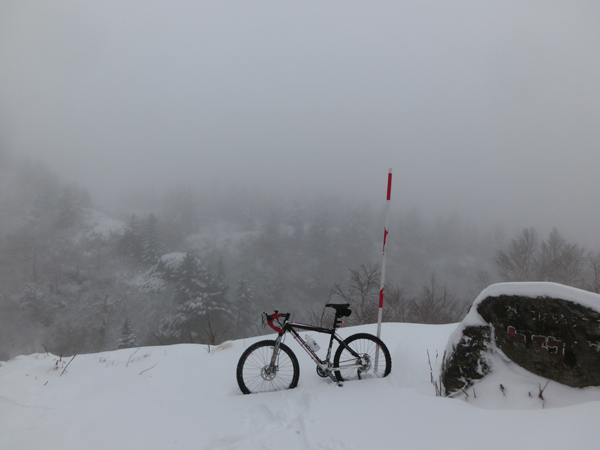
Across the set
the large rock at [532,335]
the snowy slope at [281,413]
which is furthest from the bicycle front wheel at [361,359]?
the large rock at [532,335]

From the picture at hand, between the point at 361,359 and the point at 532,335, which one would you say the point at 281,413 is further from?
the point at 532,335

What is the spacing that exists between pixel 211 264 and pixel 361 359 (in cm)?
7232

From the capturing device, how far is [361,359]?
3553 millimetres

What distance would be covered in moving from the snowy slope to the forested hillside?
1735 cm

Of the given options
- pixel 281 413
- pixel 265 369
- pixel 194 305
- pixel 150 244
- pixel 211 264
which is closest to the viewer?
pixel 281 413

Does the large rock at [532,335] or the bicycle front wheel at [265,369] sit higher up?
the large rock at [532,335]

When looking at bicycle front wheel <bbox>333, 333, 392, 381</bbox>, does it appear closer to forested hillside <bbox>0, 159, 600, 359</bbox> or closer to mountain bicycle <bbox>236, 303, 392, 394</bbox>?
mountain bicycle <bbox>236, 303, 392, 394</bbox>

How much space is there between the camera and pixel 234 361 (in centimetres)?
445

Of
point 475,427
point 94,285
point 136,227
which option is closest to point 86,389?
point 475,427

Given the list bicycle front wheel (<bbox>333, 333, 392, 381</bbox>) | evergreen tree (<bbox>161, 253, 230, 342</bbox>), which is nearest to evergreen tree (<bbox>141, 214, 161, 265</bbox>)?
evergreen tree (<bbox>161, 253, 230, 342</bbox>)

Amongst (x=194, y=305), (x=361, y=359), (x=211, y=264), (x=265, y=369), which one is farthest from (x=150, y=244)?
(x=361, y=359)

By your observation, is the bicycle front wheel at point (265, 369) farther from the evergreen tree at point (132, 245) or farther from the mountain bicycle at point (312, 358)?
the evergreen tree at point (132, 245)

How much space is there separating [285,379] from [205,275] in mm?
47396

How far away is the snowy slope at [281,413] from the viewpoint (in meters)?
2.27
